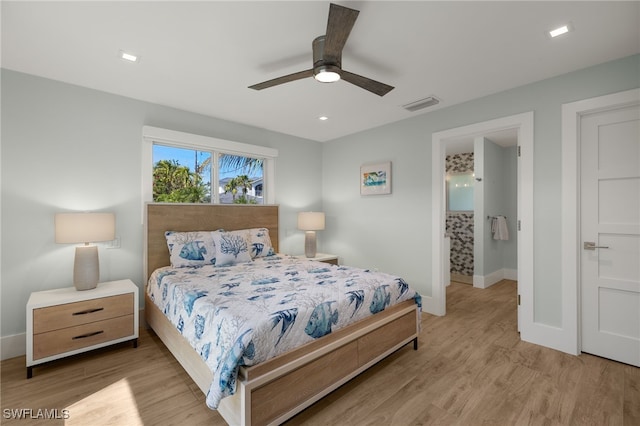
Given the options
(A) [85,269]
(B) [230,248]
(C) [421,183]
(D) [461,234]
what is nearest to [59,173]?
(A) [85,269]

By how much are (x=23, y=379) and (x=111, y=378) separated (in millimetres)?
659

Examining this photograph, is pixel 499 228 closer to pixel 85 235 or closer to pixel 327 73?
pixel 327 73

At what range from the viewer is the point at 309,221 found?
175 inches

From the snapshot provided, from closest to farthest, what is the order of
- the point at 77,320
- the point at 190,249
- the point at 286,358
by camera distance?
the point at 286,358 → the point at 77,320 → the point at 190,249

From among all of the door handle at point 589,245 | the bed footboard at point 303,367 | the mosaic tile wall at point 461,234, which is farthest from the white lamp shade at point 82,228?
the mosaic tile wall at point 461,234

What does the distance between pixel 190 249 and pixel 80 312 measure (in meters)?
1.05

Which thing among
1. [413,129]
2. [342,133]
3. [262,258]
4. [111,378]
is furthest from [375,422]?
[342,133]

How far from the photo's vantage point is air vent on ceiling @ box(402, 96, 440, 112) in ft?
10.7

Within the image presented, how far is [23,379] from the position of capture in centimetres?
222

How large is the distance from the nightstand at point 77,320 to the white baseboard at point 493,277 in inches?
197

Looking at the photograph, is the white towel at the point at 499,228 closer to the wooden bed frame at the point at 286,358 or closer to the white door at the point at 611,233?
the white door at the point at 611,233

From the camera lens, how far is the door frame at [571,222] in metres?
2.60

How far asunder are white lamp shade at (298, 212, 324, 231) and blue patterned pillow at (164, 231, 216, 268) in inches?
58.3

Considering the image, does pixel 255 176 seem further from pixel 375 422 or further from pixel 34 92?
pixel 375 422
